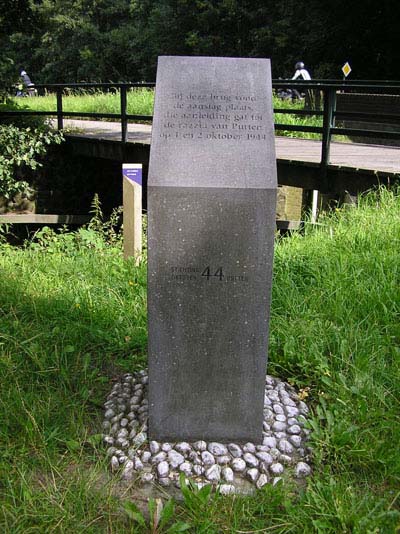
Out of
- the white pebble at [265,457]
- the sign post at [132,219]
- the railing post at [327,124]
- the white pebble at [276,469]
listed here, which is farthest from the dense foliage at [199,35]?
the white pebble at [276,469]

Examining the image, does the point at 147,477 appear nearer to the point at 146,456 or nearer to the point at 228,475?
the point at 146,456

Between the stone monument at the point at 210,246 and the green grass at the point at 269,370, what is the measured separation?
453 millimetres

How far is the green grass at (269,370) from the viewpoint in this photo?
251cm

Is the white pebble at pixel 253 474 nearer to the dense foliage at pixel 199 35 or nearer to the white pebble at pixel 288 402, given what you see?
the white pebble at pixel 288 402

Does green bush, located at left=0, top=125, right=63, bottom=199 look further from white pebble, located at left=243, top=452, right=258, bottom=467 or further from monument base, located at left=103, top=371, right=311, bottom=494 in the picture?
white pebble, located at left=243, top=452, right=258, bottom=467

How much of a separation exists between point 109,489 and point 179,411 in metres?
0.55

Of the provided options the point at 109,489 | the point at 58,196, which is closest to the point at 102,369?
the point at 109,489

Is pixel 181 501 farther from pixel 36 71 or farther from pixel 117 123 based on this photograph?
pixel 36 71

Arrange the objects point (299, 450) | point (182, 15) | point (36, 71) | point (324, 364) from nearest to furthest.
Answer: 1. point (299, 450)
2. point (324, 364)
3. point (182, 15)
4. point (36, 71)

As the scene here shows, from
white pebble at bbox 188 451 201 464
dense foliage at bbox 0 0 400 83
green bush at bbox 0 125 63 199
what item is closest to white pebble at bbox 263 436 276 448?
white pebble at bbox 188 451 201 464

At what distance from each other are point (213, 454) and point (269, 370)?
34.3 inches

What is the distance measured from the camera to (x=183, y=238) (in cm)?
277

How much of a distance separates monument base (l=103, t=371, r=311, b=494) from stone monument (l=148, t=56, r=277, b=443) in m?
0.09

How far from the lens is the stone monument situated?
2703mm
